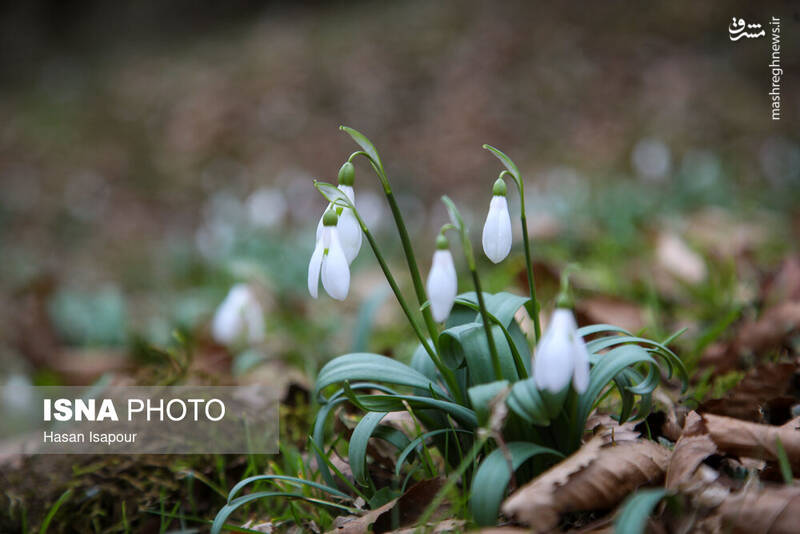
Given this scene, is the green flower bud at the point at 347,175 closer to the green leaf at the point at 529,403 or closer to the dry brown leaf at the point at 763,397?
the green leaf at the point at 529,403

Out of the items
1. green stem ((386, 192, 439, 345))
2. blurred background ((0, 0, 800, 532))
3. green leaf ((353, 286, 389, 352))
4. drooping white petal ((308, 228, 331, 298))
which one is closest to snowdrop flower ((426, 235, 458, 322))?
green stem ((386, 192, 439, 345))

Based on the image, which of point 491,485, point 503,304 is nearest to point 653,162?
point 503,304

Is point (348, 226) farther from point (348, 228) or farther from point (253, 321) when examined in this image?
point (253, 321)

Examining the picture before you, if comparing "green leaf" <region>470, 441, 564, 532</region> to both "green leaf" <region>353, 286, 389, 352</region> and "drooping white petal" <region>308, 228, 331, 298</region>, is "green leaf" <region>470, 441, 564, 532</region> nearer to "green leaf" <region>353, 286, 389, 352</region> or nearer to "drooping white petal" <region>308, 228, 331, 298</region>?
"drooping white petal" <region>308, 228, 331, 298</region>

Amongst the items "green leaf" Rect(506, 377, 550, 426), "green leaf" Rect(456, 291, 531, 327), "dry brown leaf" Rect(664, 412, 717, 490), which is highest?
"green leaf" Rect(456, 291, 531, 327)

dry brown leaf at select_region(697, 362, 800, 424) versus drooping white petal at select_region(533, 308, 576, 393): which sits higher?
drooping white petal at select_region(533, 308, 576, 393)

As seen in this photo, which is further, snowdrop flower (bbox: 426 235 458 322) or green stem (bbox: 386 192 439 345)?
green stem (bbox: 386 192 439 345)

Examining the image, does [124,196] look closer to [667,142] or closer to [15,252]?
[15,252]
